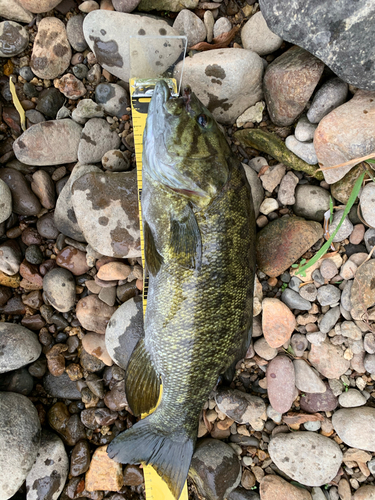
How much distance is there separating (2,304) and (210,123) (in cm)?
282

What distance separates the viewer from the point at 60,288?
3.35 metres

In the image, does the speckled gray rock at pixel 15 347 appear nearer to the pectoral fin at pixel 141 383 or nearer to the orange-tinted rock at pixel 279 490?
the pectoral fin at pixel 141 383

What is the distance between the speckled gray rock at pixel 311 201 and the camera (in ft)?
10.2

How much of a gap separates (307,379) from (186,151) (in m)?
2.42

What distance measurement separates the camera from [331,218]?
3076 mm

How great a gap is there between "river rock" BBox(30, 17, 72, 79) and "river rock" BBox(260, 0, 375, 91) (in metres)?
2.03

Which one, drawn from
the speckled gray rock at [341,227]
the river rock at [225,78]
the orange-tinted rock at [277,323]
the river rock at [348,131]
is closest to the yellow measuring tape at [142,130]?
the river rock at [225,78]

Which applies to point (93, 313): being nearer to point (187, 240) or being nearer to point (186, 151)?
point (187, 240)

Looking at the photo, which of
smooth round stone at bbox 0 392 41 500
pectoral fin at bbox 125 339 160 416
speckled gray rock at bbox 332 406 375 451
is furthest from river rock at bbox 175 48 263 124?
smooth round stone at bbox 0 392 41 500

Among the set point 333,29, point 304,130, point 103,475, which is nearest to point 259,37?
point 333,29

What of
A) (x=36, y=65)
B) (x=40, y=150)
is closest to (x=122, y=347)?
(x=40, y=150)

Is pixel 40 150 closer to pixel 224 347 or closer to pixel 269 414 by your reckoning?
pixel 224 347

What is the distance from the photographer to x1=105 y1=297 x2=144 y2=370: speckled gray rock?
3230mm

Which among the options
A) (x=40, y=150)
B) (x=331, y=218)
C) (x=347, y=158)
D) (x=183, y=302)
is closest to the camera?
(x=183, y=302)
